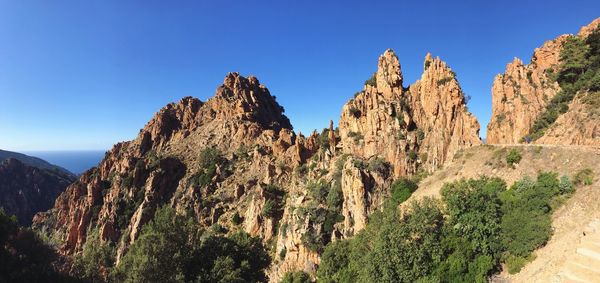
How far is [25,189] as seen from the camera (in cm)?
13738

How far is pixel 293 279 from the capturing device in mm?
44094

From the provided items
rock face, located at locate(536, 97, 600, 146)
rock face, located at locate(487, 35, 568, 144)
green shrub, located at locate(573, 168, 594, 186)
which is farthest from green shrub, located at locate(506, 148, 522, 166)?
rock face, located at locate(487, 35, 568, 144)

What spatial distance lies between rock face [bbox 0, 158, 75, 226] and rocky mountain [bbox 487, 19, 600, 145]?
6178 inches

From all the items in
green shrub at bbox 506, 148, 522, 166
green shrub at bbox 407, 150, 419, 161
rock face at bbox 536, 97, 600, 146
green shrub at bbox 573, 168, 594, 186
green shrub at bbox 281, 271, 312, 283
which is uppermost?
rock face at bbox 536, 97, 600, 146

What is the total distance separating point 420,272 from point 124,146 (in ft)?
316

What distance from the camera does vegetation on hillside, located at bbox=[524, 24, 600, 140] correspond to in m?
50.2

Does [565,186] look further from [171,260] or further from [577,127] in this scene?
[171,260]

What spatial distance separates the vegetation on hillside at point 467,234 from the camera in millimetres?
28188

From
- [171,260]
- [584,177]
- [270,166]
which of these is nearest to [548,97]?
[584,177]

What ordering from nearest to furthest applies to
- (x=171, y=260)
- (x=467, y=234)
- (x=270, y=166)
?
1. (x=171, y=260)
2. (x=467, y=234)
3. (x=270, y=166)

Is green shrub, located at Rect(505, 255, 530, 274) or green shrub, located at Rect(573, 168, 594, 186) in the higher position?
green shrub, located at Rect(573, 168, 594, 186)

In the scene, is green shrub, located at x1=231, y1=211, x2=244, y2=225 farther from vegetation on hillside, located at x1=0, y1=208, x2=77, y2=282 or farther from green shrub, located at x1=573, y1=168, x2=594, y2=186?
green shrub, located at x1=573, y1=168, x2=594, y2=186

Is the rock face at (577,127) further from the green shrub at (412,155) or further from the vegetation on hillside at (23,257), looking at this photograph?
the vegetation on hillside at (23,257)

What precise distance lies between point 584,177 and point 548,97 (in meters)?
32.6
